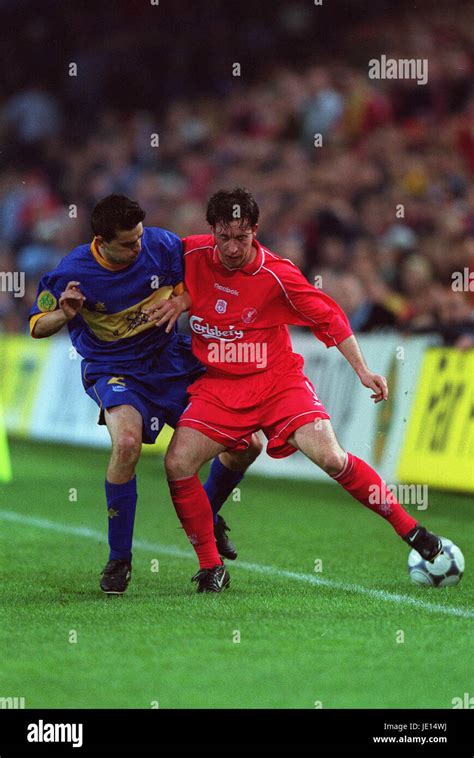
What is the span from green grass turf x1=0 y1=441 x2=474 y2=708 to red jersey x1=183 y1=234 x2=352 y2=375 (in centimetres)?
Answer: 119

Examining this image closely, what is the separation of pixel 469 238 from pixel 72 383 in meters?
6.09

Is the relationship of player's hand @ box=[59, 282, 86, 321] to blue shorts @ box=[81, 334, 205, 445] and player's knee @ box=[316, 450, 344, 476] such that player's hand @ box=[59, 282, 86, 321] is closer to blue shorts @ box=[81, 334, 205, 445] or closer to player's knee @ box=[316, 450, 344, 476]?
blue shorts @ box=[81, 334, 205, 445]

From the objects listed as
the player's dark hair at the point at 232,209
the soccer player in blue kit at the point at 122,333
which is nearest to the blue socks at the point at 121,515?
the soccer player in blue kit at the point at 122,333

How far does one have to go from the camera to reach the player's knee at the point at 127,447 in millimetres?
6566

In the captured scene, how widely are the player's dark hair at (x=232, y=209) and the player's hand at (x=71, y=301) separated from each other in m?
0.73

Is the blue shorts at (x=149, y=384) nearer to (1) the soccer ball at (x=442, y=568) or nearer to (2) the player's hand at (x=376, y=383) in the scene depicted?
(2) the player's hand at (x=376, y=383)

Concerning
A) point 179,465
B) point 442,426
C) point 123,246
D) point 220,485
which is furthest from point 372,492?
point 442,426

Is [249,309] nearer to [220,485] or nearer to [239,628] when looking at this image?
[220,485]

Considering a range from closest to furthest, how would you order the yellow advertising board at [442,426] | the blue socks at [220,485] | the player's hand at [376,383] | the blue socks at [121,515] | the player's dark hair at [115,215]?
1. the player's dark hair at [115,215]
2. the player's hand at [376,383]
3. the blue socks at [121,515]
4. the blue socks at [220,485]
5. the yellow advertising board at [442,426]

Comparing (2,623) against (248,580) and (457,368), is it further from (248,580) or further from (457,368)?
(457,368)

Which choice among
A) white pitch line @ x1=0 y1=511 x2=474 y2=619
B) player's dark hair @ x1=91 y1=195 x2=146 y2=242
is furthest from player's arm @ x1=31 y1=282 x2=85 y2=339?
white pitch line @ x1=0 y1=511 x2=474 y2=619

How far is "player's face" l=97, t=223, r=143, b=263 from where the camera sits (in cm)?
646

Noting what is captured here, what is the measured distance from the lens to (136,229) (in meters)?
6.46
